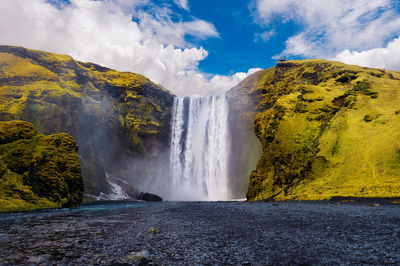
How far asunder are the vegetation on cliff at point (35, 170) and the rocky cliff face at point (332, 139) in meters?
32.4

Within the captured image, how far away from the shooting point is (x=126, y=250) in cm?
793

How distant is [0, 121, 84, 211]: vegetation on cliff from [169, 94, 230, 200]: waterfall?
145ft

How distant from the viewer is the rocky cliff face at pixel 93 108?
186 ft

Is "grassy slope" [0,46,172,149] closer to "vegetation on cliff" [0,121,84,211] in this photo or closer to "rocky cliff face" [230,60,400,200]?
"vegetation on cliff" [0,121,84,211]

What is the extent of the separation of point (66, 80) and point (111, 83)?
640 inches

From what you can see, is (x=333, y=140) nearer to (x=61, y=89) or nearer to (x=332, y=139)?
(x=332, y=139)

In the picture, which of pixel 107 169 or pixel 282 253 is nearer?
pixel 282 253

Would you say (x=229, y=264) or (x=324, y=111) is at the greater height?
(x=324, y=111)

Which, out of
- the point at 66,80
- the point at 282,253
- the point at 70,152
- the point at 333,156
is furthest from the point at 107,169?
the point at 282,253

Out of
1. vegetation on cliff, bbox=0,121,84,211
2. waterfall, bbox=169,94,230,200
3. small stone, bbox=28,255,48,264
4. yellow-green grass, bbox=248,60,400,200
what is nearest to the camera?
small stone, bbox=28,255,48,264

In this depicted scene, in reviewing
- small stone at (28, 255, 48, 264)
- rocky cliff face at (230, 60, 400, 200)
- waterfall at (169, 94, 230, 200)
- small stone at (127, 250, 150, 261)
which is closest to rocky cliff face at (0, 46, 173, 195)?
waterfall at (169, 94, 230, 200)

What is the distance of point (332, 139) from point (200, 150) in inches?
1770

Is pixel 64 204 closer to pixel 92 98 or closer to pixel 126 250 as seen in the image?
pixel 126 250

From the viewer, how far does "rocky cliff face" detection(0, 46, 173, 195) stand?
56.8 metres
